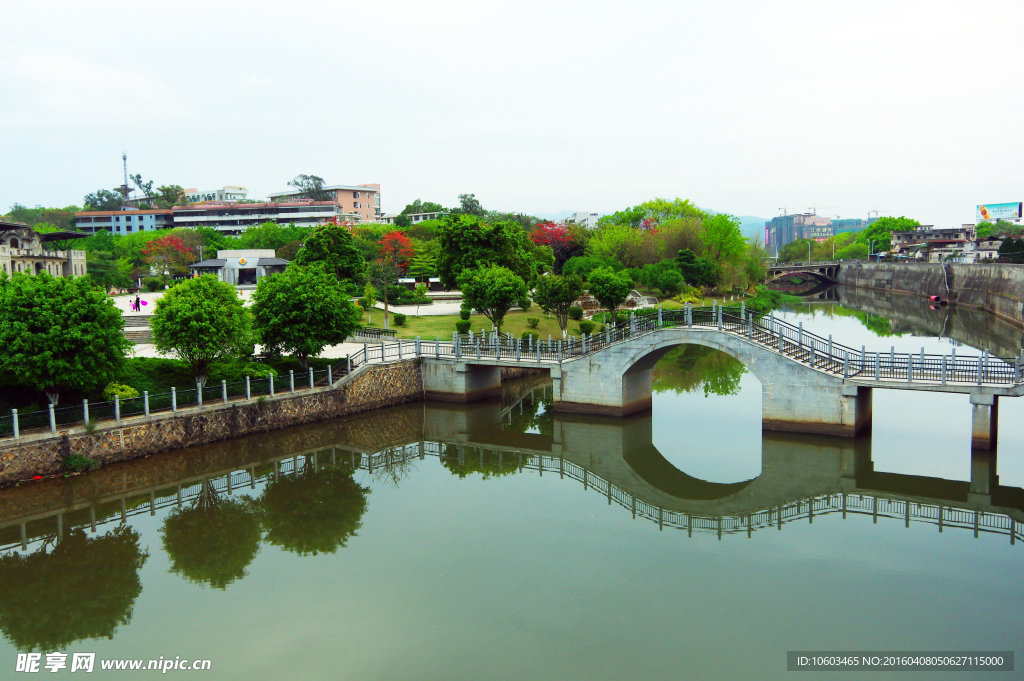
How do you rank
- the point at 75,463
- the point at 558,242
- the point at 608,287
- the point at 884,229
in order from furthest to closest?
the point at 884,229 → the point at 558,242 → the point at 608,287 → the point at 75,463

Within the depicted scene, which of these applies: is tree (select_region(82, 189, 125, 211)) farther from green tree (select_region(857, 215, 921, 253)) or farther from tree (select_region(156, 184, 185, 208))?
green tree (select_region(857, 215, 921, 253))

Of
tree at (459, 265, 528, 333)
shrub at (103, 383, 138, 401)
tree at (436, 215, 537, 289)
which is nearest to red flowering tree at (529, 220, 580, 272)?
tree at (436, 215, 537, 289)

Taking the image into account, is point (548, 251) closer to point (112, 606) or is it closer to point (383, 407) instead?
point (383, 407)

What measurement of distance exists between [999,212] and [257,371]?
15097 cm

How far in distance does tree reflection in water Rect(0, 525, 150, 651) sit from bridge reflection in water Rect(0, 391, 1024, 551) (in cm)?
114

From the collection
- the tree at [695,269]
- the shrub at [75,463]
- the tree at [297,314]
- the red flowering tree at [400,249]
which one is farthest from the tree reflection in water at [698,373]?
the red flowering tree at [400,249]

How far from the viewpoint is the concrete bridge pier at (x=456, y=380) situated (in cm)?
3419

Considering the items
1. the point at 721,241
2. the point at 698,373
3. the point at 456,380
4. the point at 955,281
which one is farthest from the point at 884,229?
the point at 456,380

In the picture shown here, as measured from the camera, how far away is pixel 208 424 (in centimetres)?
2709

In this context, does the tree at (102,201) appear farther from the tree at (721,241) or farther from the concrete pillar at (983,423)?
the concrete pillar at (983,423)

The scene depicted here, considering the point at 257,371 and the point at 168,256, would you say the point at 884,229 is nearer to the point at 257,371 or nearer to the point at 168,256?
the point at 168,256

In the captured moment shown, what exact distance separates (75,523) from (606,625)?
1524 centimetres

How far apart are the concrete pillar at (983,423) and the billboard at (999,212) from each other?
5437 inches

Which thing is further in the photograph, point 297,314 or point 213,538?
point 297,314
